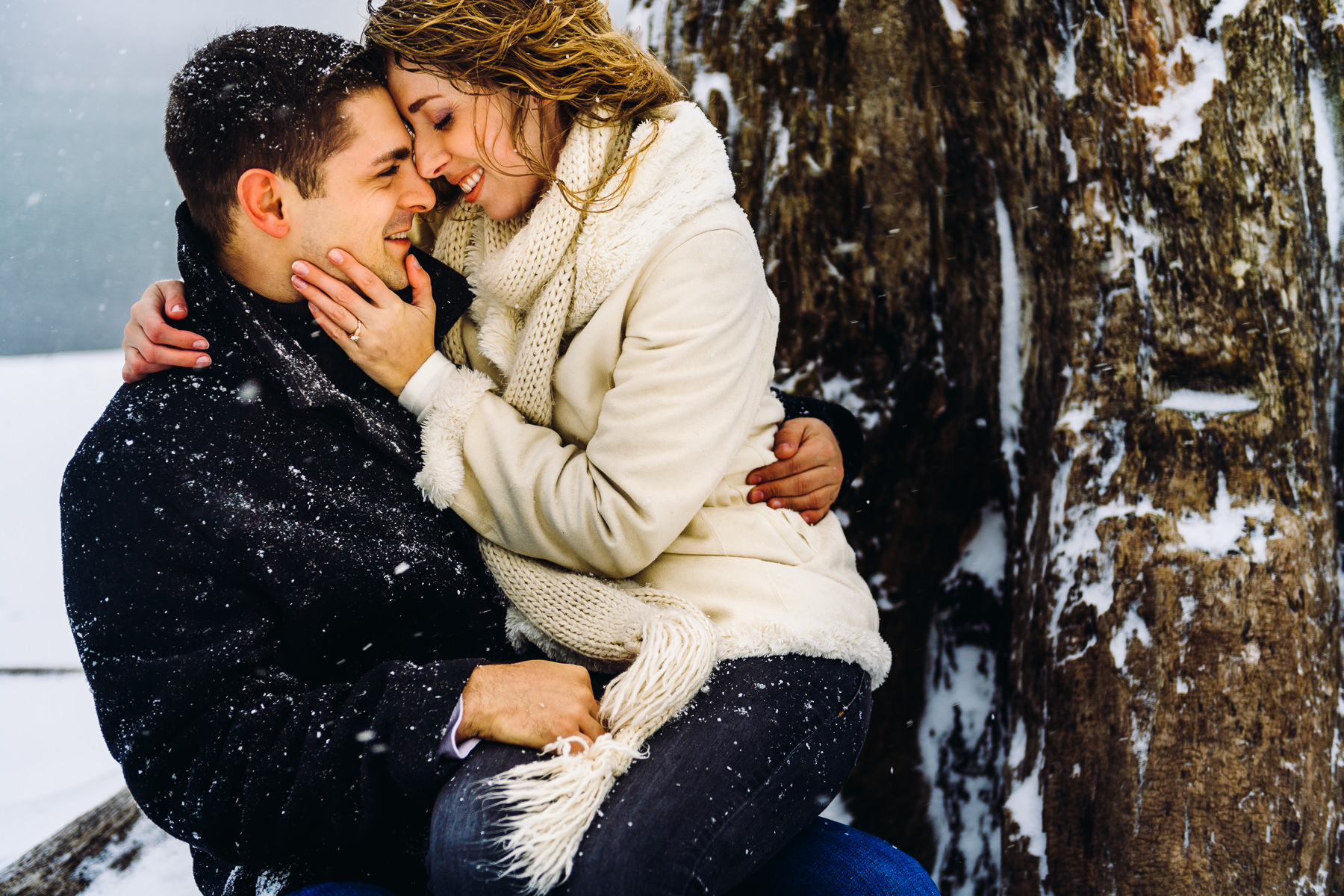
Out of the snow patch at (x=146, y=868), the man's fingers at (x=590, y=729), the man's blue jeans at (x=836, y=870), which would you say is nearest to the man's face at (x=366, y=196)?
the man's fingers at (x=590, y=729)

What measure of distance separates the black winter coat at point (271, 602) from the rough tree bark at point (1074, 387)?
1024 millimetres

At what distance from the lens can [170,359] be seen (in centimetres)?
Result: 151

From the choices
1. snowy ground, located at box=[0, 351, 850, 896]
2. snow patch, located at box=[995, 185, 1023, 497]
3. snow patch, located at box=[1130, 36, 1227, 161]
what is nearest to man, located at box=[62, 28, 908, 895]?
snow patch, located at box=[995, 185, 1023, 497]

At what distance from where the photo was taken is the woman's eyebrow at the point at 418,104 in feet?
5.13

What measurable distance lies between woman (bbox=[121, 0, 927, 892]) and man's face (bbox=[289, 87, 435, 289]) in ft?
0.12

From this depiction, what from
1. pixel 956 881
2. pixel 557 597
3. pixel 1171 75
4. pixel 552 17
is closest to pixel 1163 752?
pixel 956 881

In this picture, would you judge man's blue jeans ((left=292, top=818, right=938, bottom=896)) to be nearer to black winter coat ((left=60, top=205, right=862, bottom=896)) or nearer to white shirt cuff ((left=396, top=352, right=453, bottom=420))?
black winter coat ((left=60, top=205, right=862, bottom=896))

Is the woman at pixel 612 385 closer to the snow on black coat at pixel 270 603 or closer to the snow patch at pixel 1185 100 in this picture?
the snow on black coat at pixel 270 603

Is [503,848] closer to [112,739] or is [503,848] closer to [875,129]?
[112,739]

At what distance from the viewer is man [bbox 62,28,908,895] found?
1.36 metres

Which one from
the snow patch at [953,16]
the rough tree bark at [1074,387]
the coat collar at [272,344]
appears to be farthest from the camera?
the snow patch at [953,16]

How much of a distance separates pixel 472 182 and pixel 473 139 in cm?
8

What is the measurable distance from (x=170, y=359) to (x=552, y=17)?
84 centimetres

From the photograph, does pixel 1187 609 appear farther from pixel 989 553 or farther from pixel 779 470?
pixel 779 470
